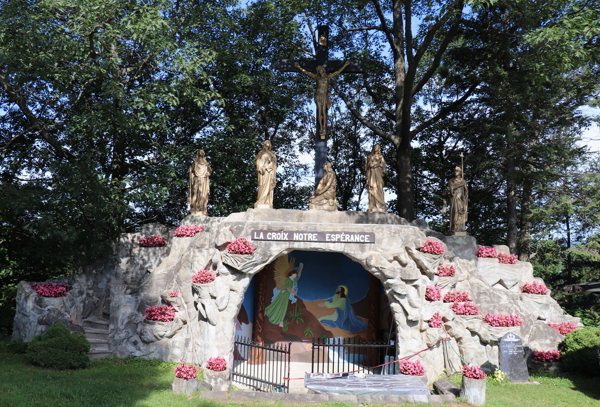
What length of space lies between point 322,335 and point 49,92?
12279 millimetres

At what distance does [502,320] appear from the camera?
13750mm

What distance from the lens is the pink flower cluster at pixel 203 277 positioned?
12500mm

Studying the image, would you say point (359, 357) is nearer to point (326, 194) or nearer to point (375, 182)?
point (326, 194)

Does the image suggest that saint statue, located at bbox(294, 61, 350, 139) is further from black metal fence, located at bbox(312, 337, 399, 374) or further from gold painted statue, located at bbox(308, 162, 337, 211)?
black metal fence, located at bbox(312, 337, 399, 374)

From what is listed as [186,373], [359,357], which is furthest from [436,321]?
[186,373]

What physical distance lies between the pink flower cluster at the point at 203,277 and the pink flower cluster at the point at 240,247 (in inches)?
30.8

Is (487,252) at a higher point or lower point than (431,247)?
higher

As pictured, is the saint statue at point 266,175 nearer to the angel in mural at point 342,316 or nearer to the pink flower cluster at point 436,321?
the angel in mural at point 342,316

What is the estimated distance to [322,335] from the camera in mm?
15109

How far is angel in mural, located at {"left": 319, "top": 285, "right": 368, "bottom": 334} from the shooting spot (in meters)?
15.1

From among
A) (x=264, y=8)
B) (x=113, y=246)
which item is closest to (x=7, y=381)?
(x=113, y=246)

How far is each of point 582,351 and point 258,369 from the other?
8.71 meters

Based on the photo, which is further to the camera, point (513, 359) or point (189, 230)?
point (189, 230)

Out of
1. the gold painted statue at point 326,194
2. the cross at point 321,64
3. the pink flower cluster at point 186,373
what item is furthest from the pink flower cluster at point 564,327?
the pink flower cluster at point 186,373
